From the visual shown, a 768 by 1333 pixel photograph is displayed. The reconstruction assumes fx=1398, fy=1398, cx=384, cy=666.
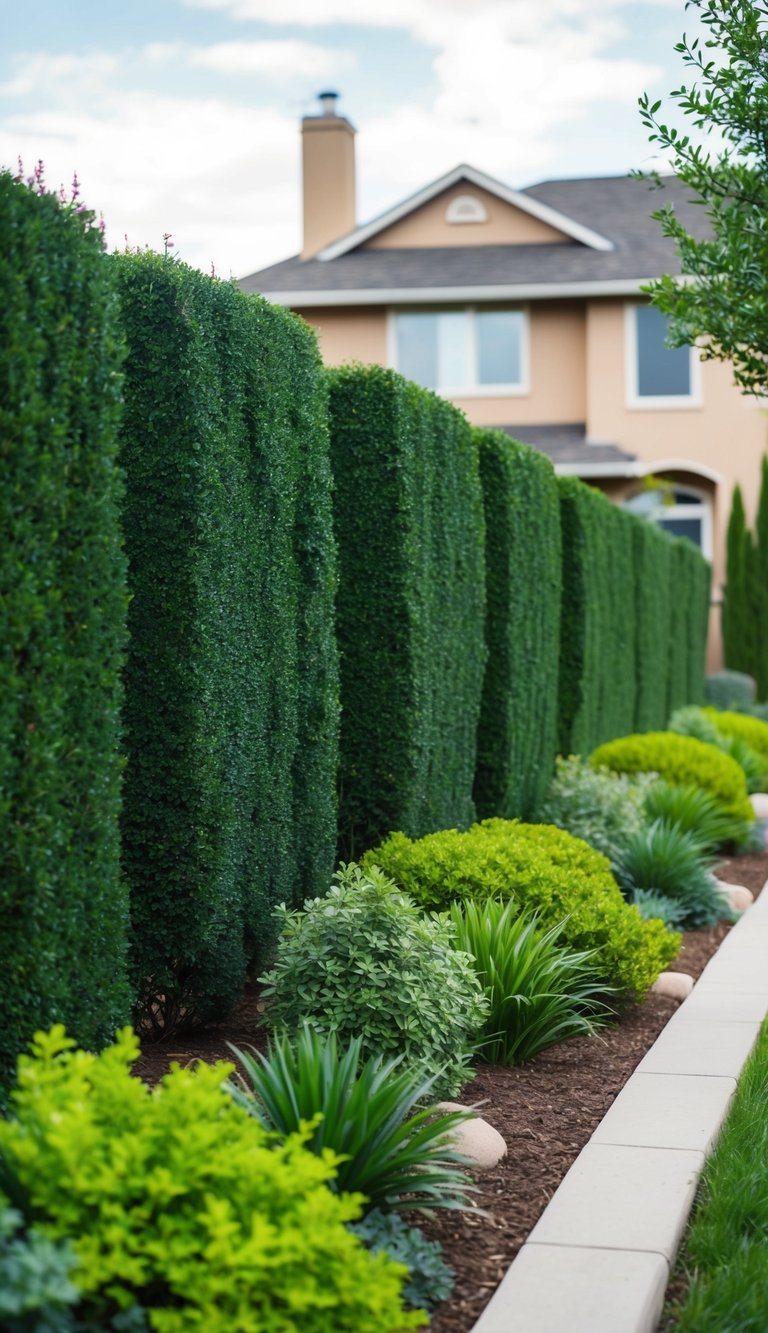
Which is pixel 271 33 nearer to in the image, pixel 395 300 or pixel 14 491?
pixel 395 300

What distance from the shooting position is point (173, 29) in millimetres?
14977

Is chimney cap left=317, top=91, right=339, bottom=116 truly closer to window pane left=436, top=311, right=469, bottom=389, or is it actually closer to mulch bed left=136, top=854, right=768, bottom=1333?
window pane left=436, top=311, right=469, bottom=389

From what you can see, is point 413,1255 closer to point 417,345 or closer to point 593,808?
point 593,808

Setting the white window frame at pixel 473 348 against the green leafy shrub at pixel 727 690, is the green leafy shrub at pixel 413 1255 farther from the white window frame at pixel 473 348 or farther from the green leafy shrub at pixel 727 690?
the white window frame at pixel 473 348

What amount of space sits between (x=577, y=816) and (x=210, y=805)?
214 inches

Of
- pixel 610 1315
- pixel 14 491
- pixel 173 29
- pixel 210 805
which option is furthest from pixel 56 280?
pixel 173 29

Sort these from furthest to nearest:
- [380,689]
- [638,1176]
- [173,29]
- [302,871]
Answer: [173,29], [380,689], [302,871], [638,1176]

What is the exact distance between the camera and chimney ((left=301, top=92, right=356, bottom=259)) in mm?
27219

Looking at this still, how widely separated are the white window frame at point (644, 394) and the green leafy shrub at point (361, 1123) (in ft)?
72.2

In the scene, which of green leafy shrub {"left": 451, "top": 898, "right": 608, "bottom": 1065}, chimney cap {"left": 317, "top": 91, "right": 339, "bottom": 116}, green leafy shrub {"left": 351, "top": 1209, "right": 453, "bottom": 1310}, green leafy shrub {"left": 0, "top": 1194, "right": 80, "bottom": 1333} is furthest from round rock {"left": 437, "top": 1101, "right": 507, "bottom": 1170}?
chimney cap {"left": 317, "top": 91, "right": 339, "bottom": 116}

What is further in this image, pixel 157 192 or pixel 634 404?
pixel 157 192

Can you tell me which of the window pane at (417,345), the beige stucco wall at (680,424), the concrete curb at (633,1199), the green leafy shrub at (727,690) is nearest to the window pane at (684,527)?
the beige stucco wall at (680,424)

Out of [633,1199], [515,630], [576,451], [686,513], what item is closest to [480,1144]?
[633,1199]

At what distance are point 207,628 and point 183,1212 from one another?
9.07 feet
